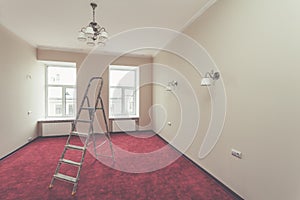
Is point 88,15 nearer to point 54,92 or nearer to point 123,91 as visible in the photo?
point 123,91

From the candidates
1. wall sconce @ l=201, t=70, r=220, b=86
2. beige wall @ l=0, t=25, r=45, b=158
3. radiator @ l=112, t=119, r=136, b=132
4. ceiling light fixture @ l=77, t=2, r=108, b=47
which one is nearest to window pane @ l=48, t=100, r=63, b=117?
beige wall @ l=0, t=25, r=45, b=158

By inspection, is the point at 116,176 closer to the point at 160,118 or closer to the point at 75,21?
the point at 160,118

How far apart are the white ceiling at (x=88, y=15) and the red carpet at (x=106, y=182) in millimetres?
2727

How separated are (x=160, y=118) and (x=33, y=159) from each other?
3.25 metres

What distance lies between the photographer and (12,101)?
3.54m

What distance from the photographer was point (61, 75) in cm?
540

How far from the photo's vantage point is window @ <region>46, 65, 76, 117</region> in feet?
17.5

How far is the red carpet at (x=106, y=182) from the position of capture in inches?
83.5

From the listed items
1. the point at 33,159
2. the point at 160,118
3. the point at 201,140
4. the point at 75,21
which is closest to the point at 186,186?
the point at 201,140

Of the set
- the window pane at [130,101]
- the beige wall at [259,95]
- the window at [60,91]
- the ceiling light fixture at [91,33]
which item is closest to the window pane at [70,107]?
the window at [60,91]

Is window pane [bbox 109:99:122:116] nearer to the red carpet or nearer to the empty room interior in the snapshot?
the empty room interior

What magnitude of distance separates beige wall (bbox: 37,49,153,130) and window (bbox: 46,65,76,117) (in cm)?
52

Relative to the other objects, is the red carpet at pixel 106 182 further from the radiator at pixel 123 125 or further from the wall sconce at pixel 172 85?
the radiator at pixel 123 125

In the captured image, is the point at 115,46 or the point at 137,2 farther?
the point at 115,46
